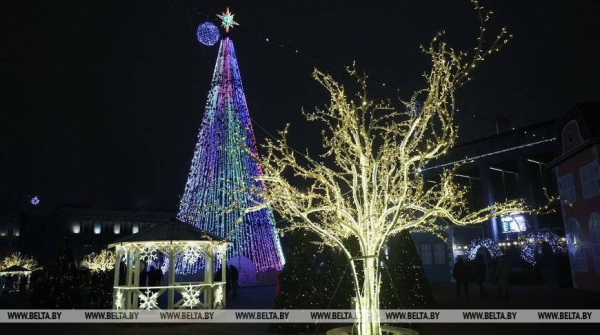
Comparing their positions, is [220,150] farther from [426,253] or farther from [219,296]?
[426,253]

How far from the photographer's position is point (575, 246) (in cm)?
2200

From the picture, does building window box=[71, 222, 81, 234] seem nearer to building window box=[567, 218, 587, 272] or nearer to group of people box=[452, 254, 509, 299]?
group of people box=[452, 254, 509, 299]

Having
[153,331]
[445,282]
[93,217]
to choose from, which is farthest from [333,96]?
[93,217]

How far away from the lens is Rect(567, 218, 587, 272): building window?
21.3m

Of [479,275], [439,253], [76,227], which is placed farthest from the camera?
[76,227]

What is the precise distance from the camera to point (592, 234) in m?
20.3

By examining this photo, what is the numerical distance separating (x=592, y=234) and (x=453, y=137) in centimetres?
1841

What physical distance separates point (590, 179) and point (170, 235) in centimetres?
1928

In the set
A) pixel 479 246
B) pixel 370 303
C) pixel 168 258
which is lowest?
pixel 370 303

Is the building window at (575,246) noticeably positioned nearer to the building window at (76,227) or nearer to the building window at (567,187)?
the building window at (567,187)

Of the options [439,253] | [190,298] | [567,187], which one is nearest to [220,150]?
[190,298]

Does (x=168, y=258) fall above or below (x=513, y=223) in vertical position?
below


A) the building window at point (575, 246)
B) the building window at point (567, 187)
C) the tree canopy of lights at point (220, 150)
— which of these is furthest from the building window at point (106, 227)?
the building window at point (575, 246)

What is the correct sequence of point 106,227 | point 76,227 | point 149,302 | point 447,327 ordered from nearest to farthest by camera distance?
point 447,327 → point 149,302 → point 76,227 → point 106,227
